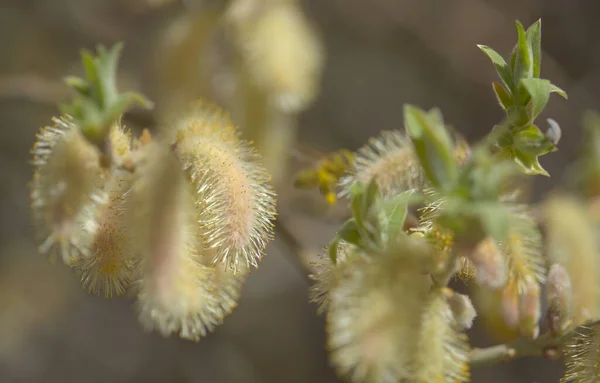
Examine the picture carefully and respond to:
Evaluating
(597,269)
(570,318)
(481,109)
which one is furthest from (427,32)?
(570,318)

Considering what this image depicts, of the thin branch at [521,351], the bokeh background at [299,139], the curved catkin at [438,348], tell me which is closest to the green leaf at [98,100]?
the curved catkin at [438,348]

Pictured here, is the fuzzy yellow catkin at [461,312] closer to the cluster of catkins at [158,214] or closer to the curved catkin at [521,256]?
the curved catkin at [521,256]

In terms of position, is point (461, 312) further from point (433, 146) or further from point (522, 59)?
point (522, 59)

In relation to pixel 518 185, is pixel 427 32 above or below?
above

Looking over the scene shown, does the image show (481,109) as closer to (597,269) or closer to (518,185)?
(518,185)

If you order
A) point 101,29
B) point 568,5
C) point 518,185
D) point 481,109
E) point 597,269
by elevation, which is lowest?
point 597,269

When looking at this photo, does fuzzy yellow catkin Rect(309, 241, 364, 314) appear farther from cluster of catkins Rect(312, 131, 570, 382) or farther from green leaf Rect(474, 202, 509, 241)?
green leaf Rect(474, 202, 509, 241)

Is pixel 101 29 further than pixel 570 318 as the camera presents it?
Yes
